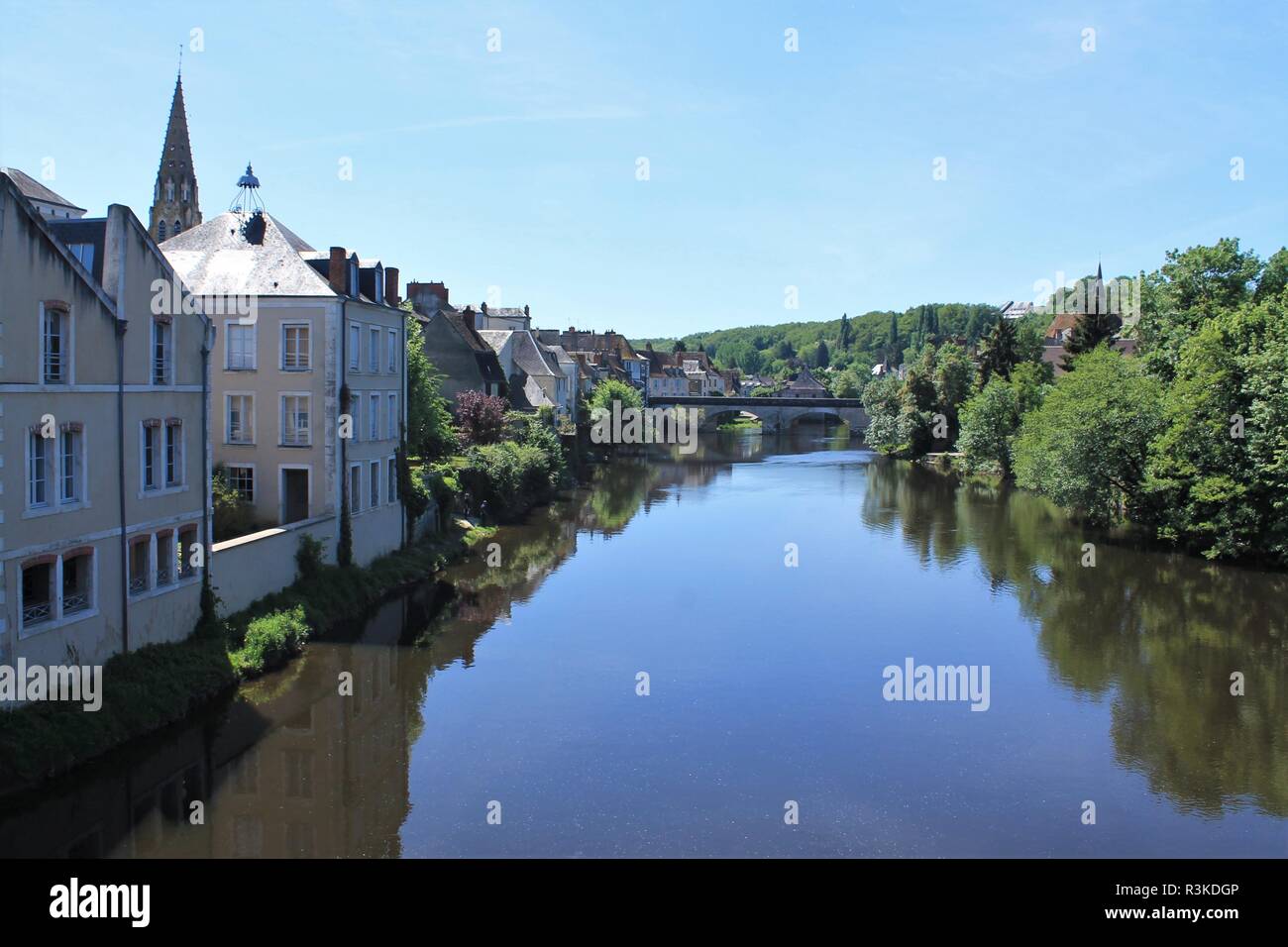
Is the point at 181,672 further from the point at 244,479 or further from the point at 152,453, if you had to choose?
the point at 244,479

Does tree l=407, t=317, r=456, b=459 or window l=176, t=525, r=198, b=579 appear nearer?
window l=176, t=525, r=198, b=579

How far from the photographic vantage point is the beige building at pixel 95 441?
47.3 ft

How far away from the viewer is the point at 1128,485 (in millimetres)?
36781

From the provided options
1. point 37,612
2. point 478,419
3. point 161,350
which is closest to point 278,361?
point 161,350

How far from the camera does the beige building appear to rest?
1443cm

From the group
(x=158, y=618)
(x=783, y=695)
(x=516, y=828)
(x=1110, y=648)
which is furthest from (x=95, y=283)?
(x=1110, y=648)

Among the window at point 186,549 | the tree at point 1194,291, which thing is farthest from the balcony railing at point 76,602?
the tree at point 1194,291

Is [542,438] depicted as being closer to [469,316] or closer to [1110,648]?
[469,316]

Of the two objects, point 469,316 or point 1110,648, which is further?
point 469,316

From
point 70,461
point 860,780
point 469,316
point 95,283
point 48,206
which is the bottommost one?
point 860,780

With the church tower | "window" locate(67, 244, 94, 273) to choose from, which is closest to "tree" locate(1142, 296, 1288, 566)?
"window" locate(67, 244, 94, 273)

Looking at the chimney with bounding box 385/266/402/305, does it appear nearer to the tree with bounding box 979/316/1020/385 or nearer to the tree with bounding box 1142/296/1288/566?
the tree with bounding box 1142/296/1288/566

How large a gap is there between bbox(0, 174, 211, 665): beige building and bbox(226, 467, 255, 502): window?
5.85 metres

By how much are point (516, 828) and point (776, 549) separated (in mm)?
22342
